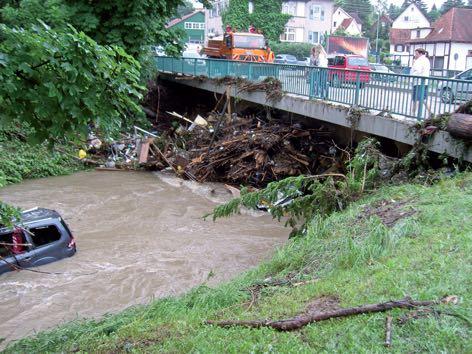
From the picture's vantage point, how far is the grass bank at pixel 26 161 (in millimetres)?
18500

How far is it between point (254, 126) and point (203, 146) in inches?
91.2

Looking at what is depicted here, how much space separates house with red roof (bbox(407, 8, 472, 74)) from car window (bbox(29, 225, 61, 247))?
4833 cm

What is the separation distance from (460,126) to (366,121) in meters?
3.22

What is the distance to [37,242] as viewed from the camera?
9938 millimetres

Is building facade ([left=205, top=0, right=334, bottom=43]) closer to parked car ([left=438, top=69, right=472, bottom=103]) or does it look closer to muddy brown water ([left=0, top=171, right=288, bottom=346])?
muddy brown water ([left=0, top=171, right=288, bottom=346])

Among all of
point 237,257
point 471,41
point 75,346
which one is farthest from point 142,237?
point 471,41

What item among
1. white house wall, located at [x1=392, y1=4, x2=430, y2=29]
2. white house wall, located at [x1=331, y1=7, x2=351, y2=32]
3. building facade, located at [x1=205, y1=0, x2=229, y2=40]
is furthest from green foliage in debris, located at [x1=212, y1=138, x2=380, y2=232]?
white house wall, located at [x1=331, y1=7, x2=351, y2=32]

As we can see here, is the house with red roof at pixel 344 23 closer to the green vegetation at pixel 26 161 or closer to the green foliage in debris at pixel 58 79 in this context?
the green vegetation at pixel 26 161

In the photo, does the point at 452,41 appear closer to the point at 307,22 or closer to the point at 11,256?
the point at 307,22

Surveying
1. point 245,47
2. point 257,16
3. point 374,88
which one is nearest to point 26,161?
point 374,88

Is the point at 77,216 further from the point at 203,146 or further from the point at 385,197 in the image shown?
the point at 385,197

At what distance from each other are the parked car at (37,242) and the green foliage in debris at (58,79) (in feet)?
16.9

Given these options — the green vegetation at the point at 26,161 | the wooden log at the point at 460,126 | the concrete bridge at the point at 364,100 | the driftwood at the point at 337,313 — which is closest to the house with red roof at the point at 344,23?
the green vegetation at the point at 26,161

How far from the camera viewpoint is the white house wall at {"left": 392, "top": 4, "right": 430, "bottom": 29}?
3014 inches
